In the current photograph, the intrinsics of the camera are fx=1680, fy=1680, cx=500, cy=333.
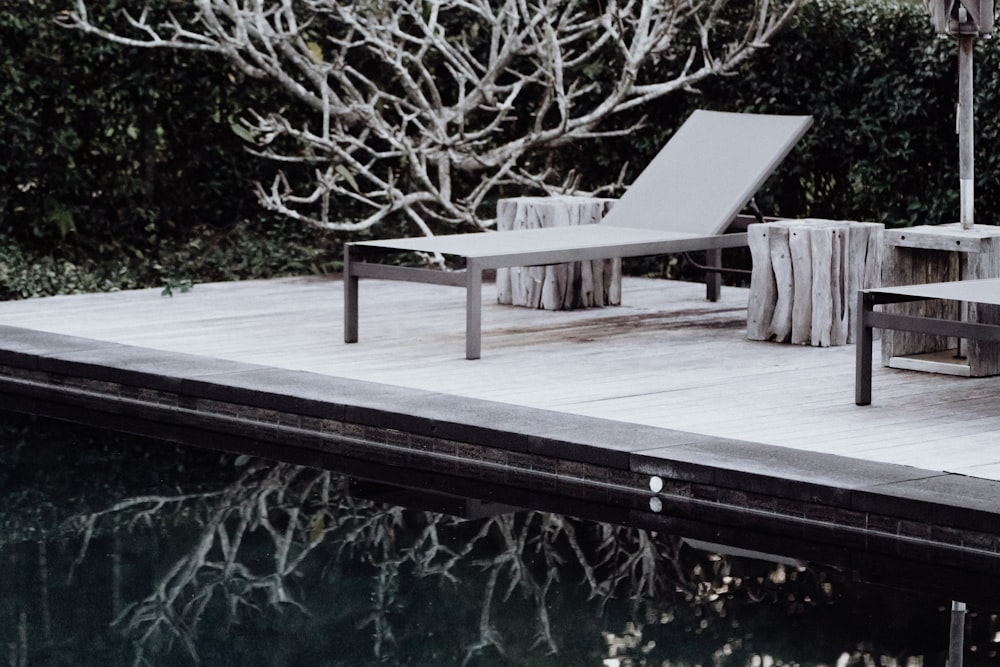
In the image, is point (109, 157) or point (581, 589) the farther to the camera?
point (109, 157)

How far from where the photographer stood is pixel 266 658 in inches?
163

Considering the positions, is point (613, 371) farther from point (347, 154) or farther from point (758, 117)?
point (347, 154)

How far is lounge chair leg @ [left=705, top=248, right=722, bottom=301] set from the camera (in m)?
8.95

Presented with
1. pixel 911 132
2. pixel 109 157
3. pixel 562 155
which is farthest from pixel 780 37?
pixel 109 157

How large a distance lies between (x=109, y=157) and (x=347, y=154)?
5.59 feet

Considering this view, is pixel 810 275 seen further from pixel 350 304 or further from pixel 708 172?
pixel 350 304

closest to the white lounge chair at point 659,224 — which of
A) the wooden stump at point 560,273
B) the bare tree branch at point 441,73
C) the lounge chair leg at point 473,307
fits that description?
the lounge chair leg at point 473,307

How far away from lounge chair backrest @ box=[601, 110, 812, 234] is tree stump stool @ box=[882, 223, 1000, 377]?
1304 millimetres

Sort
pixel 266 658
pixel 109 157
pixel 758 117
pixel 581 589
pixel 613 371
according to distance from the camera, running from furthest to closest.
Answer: pixel 109 157, pixel 758 117, pixel 613 371, pixel 581 589, pixel 266 658

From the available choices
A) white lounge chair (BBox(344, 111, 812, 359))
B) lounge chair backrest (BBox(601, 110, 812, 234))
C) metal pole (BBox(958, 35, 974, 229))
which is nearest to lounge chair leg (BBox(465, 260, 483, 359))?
white lounge chair (BBox(344, 111, 812, 359))

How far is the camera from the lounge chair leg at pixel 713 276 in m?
8.95

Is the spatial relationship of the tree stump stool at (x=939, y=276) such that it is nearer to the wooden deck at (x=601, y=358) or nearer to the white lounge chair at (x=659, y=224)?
the wooden deck at (x=601, y=358)

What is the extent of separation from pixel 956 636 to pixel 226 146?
284 inches

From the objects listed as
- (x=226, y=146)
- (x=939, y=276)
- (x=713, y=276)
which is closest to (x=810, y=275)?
(x=939, y=276)
